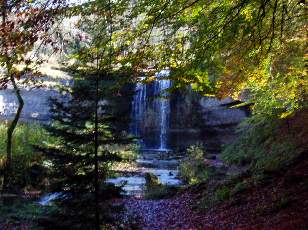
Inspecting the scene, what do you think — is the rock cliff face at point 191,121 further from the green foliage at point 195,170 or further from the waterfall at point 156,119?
the green foliage at point 195,170

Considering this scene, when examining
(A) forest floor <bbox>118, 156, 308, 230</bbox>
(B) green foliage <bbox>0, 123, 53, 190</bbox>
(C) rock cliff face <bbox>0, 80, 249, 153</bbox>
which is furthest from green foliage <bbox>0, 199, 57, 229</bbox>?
(C) rock cliff face <bbox>0, 80, 249, 153</bbox>

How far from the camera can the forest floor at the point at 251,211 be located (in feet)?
22.3

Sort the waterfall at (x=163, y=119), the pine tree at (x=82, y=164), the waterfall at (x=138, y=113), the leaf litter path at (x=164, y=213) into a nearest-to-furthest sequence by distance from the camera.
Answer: the pine tree at (x=82, y=164)
the leaf litter path at (x=164, y=213)
the waterfall at (x=163, y=119)
the waterfall at (x=138, y=113)

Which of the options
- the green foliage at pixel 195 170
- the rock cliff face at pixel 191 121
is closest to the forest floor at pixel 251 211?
the green foliage at pixel 195 170

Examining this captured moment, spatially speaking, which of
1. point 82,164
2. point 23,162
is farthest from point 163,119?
point 82,164

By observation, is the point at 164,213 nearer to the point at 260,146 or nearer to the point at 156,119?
the point at 260,146

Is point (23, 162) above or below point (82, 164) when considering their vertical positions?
below

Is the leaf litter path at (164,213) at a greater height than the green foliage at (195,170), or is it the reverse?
the green foliage at (195,170)

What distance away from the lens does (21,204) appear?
11297 millimetres

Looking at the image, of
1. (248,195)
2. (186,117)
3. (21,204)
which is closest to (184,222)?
(248,195)

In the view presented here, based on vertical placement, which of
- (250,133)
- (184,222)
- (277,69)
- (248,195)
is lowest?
(184,222)

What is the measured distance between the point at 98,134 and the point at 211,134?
18418mm

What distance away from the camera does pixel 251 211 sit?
8.07 meters

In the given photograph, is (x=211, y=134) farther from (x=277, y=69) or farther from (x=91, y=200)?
(x=91, y=200)
